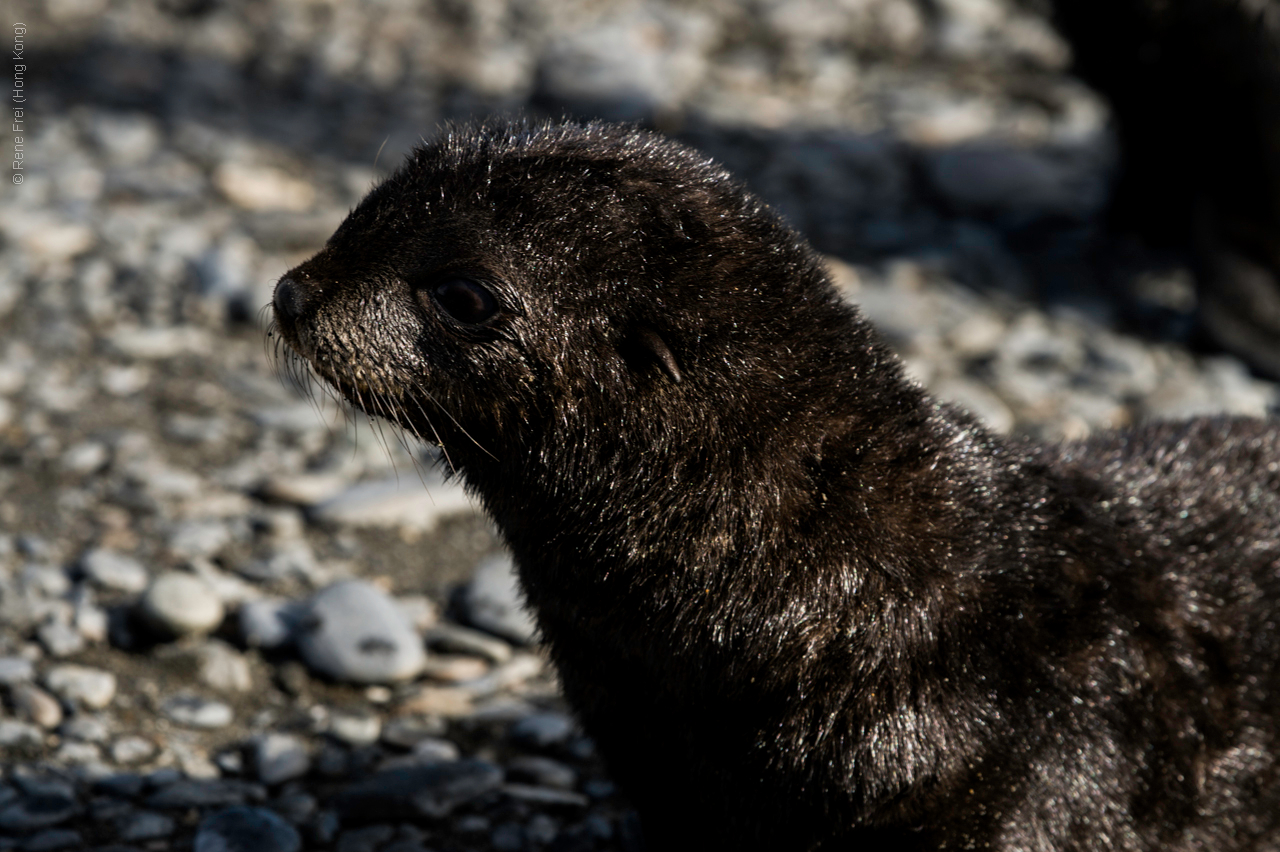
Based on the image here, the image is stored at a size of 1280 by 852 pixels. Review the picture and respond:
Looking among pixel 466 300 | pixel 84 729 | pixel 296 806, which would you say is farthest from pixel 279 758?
pixel 466 300

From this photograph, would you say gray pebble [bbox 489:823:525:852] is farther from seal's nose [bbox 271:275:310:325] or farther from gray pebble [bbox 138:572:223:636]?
seal's nose [bbox 271:275:310:325]

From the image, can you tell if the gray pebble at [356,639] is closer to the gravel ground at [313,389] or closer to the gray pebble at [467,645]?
the gravel ground at [313,389]

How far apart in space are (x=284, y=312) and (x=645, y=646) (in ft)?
4.13

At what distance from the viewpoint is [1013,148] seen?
9695 mm

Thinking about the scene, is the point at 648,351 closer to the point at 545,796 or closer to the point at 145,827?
the point at 545,796

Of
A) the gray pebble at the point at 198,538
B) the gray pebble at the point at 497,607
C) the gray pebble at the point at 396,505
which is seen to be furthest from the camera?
the gray pebble at the point at 396,505

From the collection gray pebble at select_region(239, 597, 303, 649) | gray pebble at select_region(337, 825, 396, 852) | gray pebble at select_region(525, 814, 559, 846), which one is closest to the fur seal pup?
gray pebble at select_region(525, 814, 559, 846)

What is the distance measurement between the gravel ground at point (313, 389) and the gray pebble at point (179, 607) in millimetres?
16

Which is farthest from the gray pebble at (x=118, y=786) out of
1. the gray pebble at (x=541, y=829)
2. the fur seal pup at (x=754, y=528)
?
the fur seal pup at (x=754, y=528)

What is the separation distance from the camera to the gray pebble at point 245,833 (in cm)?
420

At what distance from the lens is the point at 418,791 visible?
4590mm

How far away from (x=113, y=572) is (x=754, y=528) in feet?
9.99

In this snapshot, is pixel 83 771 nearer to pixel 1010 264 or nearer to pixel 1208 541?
pixel 1208 541

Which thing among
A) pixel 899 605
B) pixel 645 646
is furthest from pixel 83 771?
pixel 899 605
